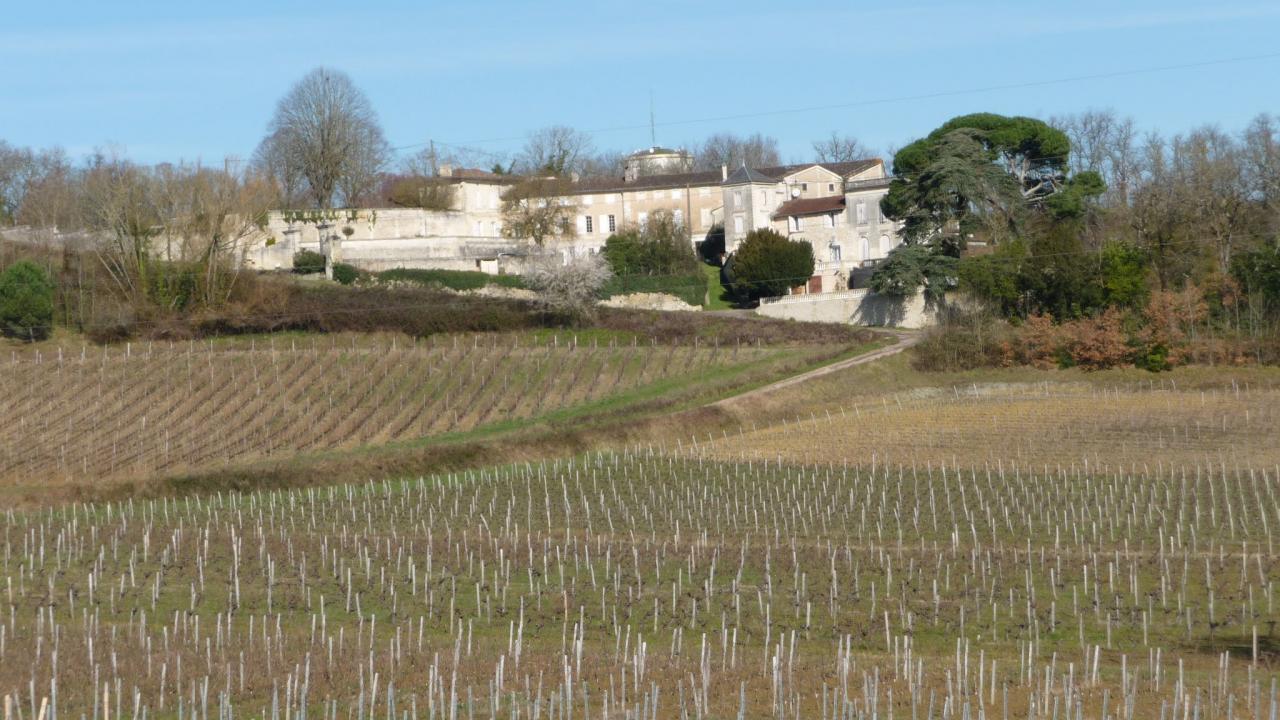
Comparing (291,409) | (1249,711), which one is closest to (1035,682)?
(1249,711)

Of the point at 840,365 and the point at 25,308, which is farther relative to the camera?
the point at 25,308

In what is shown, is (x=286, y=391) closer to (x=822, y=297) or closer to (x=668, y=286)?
(x=822, y=297)

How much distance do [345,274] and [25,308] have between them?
16.1 metres

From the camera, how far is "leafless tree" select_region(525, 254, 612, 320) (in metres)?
63.1

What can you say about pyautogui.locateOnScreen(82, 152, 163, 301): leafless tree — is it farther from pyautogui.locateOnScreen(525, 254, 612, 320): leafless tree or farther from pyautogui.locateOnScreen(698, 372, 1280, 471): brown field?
pyautogui.locateOnScreen(698, 372, 1280, 471): brown field

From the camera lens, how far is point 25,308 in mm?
63719

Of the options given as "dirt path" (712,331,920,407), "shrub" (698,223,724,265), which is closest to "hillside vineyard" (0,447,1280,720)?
"dirt path" (712,331,920,407)

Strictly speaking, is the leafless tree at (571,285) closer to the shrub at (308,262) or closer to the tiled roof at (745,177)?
the shrub at (308,262)

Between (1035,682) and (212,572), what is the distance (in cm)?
1454

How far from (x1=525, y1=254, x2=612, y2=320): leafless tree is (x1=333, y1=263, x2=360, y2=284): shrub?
13.8 m

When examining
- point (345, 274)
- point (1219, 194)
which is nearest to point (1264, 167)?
point (1219, 194)

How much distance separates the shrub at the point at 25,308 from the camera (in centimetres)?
6362

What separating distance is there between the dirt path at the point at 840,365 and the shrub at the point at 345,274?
27249 millimetres

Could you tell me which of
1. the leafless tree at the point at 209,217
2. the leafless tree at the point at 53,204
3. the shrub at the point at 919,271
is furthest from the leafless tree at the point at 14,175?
the shrub at the point at 919,271
